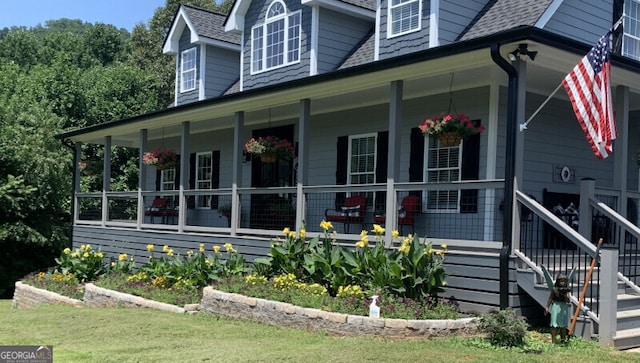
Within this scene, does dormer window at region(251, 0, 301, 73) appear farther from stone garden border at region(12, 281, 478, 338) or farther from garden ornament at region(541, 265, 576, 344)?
garden ornament at region(541, 265, 576, 344)

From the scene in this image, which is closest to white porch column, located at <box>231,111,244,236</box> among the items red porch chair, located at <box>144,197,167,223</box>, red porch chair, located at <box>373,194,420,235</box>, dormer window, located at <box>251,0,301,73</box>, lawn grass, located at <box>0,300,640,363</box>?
dormer window, located at <box>251,0,301,73</box>

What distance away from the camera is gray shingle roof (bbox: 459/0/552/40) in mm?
11180

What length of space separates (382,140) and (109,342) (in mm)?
6958

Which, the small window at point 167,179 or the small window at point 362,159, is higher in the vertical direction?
the small window at point 362,159

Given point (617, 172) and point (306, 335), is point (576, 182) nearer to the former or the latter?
point (617, 172)

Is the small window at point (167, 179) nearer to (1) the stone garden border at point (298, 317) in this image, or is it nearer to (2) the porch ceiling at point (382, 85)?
(2) the porch ceiling at point (382, 85)

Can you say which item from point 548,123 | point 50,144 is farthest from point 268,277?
point 50,144

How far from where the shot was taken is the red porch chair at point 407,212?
11.6 meters

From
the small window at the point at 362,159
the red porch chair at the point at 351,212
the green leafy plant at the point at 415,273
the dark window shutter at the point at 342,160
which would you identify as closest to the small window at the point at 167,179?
the dark window shutter at the point at 342,160

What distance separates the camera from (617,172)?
10078mm

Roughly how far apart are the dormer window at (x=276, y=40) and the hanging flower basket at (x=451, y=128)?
5.85m

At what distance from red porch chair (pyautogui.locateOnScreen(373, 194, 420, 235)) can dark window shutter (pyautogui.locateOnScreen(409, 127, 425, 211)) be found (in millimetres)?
228

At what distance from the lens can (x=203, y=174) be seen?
19.0m

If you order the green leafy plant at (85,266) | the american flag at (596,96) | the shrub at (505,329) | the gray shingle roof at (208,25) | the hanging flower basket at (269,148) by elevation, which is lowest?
the green leafy plant at (85,266)
